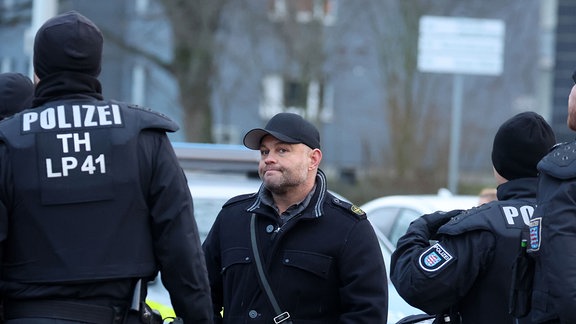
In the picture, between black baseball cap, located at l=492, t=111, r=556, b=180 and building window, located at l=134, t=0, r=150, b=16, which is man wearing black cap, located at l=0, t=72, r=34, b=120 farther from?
building window, located at l=134, t=0, r=150, b=16

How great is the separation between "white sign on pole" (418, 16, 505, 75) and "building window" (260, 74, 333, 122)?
6.60 metres

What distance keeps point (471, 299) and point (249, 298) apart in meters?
0.87

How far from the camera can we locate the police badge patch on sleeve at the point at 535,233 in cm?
366

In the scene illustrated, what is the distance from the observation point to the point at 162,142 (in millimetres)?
3797

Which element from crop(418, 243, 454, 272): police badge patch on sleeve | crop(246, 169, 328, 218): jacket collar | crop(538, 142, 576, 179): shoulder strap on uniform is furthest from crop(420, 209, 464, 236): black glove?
crop(538, 142, 576, 179): shoulder strap on uniform

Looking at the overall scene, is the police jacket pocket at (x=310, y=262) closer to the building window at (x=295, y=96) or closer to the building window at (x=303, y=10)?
the building window at (x=303, y=10)

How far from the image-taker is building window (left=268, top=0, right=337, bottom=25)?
18953mm

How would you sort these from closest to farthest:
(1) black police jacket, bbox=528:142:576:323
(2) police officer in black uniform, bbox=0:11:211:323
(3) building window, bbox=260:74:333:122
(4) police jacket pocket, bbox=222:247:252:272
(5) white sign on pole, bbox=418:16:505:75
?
(1) black police jacket, bbox=528:142:576:323 < (2) police officer in black uniform, bbox=0:11:211:323 < (4) police jacket pocket, bbox=222:247:252:272 < (5) white sign on pole, bbox=418:16:505:75 < (3) building window, bbox=260:74:333:122

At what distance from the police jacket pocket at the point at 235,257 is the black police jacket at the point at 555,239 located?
1150 millimetres

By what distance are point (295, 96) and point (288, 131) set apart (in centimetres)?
1582

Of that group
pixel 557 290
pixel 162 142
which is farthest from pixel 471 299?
pixel 162 142

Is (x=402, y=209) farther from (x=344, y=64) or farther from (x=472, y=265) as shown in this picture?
(x=344, y=64)

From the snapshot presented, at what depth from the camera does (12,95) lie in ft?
15.9

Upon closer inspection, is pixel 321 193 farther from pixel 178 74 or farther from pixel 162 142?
pixel 178 74
